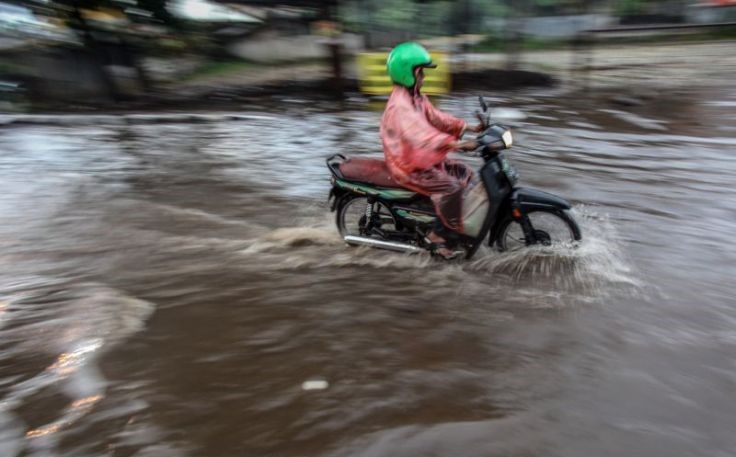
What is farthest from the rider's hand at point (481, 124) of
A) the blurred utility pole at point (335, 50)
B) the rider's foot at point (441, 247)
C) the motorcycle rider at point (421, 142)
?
the blurred utility pole at point (335, 50)

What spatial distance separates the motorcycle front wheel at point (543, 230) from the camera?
4223 millimetres

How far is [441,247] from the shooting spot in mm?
4504

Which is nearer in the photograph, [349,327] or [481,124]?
[349,327]

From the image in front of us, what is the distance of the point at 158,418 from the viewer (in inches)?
114

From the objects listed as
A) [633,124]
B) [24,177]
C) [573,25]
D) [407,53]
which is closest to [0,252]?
[24,177]

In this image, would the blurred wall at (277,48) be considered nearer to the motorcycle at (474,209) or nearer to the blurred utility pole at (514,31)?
the blurred utility pole at (514,31)

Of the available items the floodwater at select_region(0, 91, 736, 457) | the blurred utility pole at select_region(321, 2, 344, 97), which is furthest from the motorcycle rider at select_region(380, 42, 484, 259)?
the blurred utility pole at select_region(321, 2, 344, 97)

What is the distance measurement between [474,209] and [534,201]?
437 millimetres

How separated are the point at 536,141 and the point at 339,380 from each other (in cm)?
618

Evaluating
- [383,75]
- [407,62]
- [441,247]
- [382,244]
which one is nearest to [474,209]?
[441,247]

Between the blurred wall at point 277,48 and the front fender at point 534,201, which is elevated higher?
the blurred wall at point 277,48

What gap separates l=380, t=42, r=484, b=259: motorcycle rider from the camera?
4.16m

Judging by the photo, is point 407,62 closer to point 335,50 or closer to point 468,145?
point 468,145

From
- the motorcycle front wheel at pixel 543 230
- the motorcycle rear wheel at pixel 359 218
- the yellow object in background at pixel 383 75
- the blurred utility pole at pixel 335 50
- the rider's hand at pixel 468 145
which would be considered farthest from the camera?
the blurred utility pole at pixel 335 50
